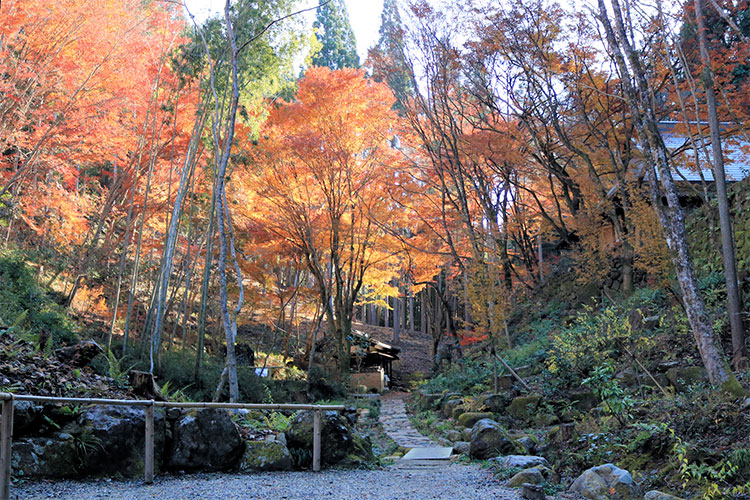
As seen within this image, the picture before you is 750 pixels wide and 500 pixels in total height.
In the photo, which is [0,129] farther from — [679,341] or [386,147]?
[679,341]

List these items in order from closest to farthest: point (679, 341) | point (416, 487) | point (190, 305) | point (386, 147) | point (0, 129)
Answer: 1. point (416, 487)
2. point (679, 341)
3. point (0, 129)
4. point (386, 147)
5. point (190, 305)

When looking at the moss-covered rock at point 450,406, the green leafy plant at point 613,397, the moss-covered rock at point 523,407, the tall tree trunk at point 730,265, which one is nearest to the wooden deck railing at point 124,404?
the green leafy plant at point 613,397

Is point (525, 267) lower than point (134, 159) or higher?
lower

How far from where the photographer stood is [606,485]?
371 cm

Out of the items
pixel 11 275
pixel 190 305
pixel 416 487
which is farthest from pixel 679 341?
pixel 190 305

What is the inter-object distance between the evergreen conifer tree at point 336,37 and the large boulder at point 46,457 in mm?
25355

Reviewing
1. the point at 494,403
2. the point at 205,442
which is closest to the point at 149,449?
the point at 205,442

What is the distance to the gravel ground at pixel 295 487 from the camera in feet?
11.7

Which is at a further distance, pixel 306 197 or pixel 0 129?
pixel 306 197

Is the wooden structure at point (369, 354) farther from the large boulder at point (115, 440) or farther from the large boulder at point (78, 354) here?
the large boulder at point (115, 440)

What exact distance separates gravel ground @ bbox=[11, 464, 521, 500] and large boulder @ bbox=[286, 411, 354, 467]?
0.23 meters

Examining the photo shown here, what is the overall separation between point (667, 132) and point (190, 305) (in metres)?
13.9

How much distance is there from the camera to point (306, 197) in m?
12.2

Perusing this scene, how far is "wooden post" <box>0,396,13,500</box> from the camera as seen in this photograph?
2.93 m
